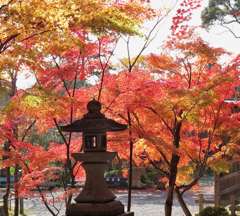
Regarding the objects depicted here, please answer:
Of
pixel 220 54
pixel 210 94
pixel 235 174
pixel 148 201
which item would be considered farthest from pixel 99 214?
pixel 148 201

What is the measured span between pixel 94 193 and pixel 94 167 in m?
0.52

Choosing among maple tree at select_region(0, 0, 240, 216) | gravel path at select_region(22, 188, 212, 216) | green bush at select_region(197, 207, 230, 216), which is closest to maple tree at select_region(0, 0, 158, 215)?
maple tree at select_region(0, 0, 240, 216)

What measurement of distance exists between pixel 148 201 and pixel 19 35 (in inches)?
782

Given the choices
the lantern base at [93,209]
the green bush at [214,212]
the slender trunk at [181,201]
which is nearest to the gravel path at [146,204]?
the green bush at [214,212]

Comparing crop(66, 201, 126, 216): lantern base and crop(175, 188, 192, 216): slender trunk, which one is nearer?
crop(66, 201, 126, 216): lantern base

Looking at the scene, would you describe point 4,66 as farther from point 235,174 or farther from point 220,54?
point 235,174

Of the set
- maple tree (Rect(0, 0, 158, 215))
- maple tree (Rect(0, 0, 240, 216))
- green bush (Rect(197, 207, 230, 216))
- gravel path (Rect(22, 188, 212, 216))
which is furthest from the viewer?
gravel path (Rect(22, 188, 212, 216))

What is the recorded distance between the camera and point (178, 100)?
1277 cm

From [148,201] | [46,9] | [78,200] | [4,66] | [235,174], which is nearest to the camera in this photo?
[46,9]

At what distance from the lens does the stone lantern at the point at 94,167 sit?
30.9 feet

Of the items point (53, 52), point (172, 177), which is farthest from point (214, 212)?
point (53, 52)

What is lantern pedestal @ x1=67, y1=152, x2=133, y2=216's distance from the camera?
9391mm

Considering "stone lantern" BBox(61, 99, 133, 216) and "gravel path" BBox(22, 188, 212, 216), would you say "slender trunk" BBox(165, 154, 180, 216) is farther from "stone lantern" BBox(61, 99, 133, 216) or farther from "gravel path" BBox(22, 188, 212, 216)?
"gravel path" BBox(22, 188, 212, 216)

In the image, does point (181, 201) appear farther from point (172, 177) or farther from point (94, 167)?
point (94, 167)
